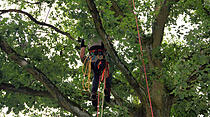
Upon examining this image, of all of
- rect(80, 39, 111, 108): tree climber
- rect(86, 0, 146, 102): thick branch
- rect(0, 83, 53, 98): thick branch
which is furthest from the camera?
rect(0, 83, 53, 98): thick branch

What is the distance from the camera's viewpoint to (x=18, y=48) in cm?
638

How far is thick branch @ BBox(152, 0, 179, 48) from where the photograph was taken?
22.3 ft

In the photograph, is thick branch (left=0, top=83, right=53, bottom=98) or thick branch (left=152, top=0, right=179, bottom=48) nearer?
thick branch (left=0, top=83, right=53, bottom=98)

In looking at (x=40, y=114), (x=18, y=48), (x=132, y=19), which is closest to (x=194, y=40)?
(x=132, y=19)

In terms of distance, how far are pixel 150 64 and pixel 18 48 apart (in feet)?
12.6

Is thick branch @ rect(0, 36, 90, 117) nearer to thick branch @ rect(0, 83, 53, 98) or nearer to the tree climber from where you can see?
the tree climber

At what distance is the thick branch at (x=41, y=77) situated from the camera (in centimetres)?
513

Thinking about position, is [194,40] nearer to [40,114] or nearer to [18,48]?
[18,48]

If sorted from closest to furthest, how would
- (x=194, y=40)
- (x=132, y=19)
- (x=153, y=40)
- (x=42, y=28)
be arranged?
(x=194, y=40), (x=132, y=19), (x=153, y=40), (x=42, y=28)

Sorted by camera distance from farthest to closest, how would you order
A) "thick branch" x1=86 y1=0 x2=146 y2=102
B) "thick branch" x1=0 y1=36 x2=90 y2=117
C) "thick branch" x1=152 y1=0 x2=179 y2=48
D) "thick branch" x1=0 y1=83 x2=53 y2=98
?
"thick branch" x1=152 y1=0 x2=179 y2=48 < "thick branch" x1=0 y1=83 x2=53 y2=98 < "thick branch" x1=0 y1=36 x2=90 y2=117 < "thick branch" x1=86 y1=0 x2=146 y2=102

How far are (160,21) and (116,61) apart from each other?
293 cm

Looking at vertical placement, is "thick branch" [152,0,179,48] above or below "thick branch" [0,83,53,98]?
above

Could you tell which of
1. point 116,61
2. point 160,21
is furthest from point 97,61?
point 160,21

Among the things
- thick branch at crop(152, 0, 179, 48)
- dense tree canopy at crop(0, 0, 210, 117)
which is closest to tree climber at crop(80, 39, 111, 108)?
dense tree canopy at crop(0, 0, 210, 117)
